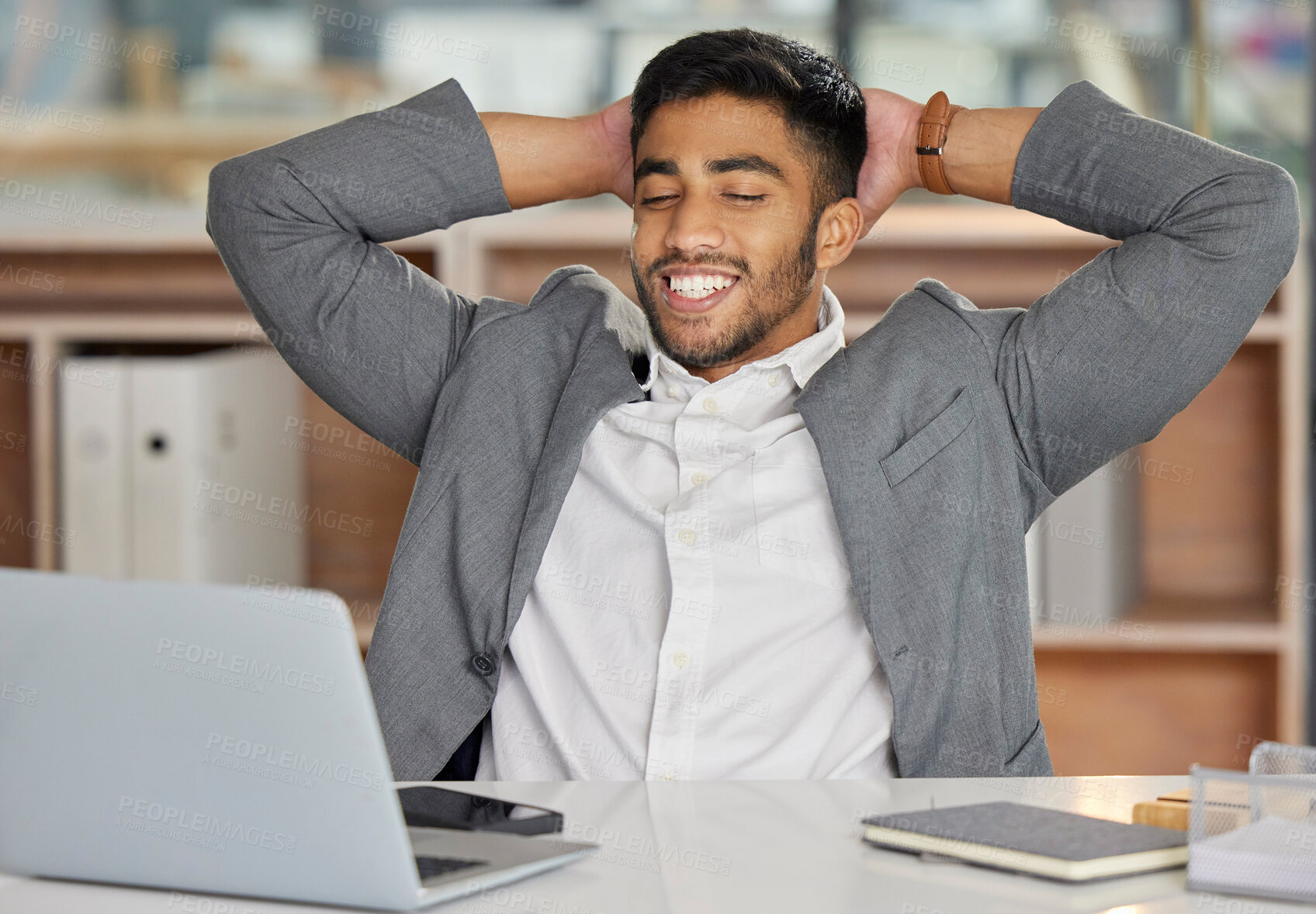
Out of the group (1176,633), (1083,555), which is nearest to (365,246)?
(1083,555)

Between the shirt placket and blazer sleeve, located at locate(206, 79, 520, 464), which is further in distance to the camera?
blazer sleeve, located at locate(206, 79, 520, 464)

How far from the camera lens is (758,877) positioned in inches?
28.8

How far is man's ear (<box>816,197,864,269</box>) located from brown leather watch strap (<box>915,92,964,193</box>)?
0.28ft

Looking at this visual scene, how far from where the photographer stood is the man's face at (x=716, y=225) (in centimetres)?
138

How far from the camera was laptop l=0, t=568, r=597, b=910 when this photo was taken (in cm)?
62

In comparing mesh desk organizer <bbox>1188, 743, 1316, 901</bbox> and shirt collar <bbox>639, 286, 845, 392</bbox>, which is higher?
shirt collar <bbox>639, 286, 845, 392</bbox>

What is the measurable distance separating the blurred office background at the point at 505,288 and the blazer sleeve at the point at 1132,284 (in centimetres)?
74

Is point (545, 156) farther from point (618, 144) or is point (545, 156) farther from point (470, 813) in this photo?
point (470, 813)

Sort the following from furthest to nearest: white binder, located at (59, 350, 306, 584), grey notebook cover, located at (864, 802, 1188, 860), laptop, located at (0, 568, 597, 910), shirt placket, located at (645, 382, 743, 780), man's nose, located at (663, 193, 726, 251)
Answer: white binder, located at (59, 350, 306, 584)
man's nose, located at (663, 193, 726, 251)
shirt placket, located at (645, 382, 743, 780)
grey notebook cover, located at (864, 802, 1188, 860)
laptop, located at (0, 568, 597, 910)

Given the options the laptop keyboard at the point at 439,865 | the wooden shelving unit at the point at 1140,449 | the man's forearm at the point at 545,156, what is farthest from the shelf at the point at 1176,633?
the laptop keyboard at the point at 439,865

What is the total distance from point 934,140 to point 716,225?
26 cm

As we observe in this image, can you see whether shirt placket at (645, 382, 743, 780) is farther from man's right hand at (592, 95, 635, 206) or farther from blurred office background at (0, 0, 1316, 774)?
blurred office background at (0, 0, 1316, 774)

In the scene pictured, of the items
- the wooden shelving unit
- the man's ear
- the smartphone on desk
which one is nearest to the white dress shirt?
the man's ear

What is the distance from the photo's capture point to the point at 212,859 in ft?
2.22
